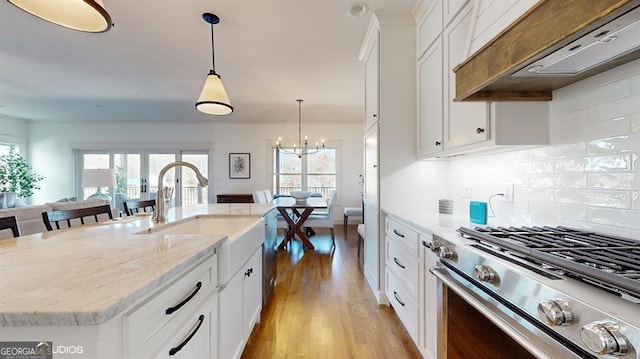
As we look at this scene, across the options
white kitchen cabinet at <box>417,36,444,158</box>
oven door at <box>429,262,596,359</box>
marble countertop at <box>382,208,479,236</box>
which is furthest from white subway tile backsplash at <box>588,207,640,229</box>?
white kitchen cabinet at <box>417,36,444,158</box>

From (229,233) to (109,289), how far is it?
978 mm

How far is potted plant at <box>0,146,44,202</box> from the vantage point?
18.9 feet

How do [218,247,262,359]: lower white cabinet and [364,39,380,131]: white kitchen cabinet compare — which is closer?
[218,247,262,359]: lower white cabinet

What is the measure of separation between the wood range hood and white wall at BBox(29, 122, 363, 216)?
5325 millimetres

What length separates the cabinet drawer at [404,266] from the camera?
174cm

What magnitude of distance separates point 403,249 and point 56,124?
27.8ft

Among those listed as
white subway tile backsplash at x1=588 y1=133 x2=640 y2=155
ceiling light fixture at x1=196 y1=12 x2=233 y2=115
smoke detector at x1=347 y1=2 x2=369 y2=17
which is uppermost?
smoke detector at x1=347 y1=2 x2=369 y2=17

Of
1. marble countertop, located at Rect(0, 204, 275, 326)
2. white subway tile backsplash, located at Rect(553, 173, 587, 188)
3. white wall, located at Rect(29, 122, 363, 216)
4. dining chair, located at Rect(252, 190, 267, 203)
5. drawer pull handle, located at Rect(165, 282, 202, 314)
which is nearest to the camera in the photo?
marble countertop, located at Rect(0, 204, 275, 326)

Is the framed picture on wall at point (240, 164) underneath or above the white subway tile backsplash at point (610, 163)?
above

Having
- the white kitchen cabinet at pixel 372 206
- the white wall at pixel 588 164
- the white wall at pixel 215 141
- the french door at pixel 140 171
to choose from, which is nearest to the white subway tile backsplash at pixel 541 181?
the white wall at pixel 588 164

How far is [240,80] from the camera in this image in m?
3.94

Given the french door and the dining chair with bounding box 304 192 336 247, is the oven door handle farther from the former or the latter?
the french door

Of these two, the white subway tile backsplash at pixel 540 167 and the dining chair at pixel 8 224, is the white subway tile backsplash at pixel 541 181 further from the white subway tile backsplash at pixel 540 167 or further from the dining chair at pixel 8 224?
the dining chair at pixel 8 224

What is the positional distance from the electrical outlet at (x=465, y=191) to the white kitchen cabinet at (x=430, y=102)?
353 mm
